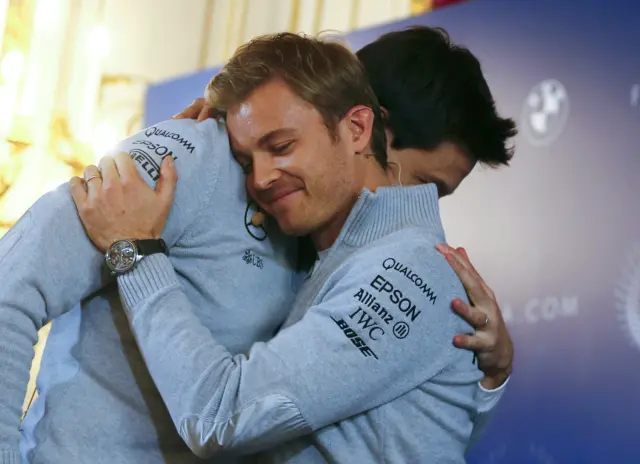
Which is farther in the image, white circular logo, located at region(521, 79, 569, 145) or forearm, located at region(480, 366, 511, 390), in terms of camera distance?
white circular logo, located at region(521, 79, 569, 145)

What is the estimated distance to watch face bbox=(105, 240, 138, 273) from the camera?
1.05 meters

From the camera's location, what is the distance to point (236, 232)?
1184mm

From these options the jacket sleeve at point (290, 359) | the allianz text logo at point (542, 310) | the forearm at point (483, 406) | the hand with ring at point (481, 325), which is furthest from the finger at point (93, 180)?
the allianz text logo at point (542, 310)

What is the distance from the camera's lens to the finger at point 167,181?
109cm

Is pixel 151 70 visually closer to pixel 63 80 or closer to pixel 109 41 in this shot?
pixel 109 41

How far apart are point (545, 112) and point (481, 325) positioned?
0.99 m

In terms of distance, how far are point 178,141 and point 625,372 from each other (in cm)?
118

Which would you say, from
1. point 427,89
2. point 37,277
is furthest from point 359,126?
point 37,277

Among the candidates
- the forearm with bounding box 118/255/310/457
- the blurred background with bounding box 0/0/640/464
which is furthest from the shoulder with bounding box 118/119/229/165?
the blurred background with bounding box 0/0/640/464

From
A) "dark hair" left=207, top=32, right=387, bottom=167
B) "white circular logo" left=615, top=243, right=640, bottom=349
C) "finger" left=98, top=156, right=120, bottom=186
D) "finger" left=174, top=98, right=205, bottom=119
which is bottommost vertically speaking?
"white circular logo" left=615, top=243, right=640, bottom=349

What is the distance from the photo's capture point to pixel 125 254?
41.5 inches

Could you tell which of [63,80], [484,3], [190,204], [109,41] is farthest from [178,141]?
[109,41]

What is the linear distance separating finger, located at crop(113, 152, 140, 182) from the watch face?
10cm

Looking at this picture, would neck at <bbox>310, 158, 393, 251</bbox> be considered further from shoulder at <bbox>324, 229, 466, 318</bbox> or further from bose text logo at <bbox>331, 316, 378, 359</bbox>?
bose text logo at <bbox>331, 316, 378, 359</bbox>
